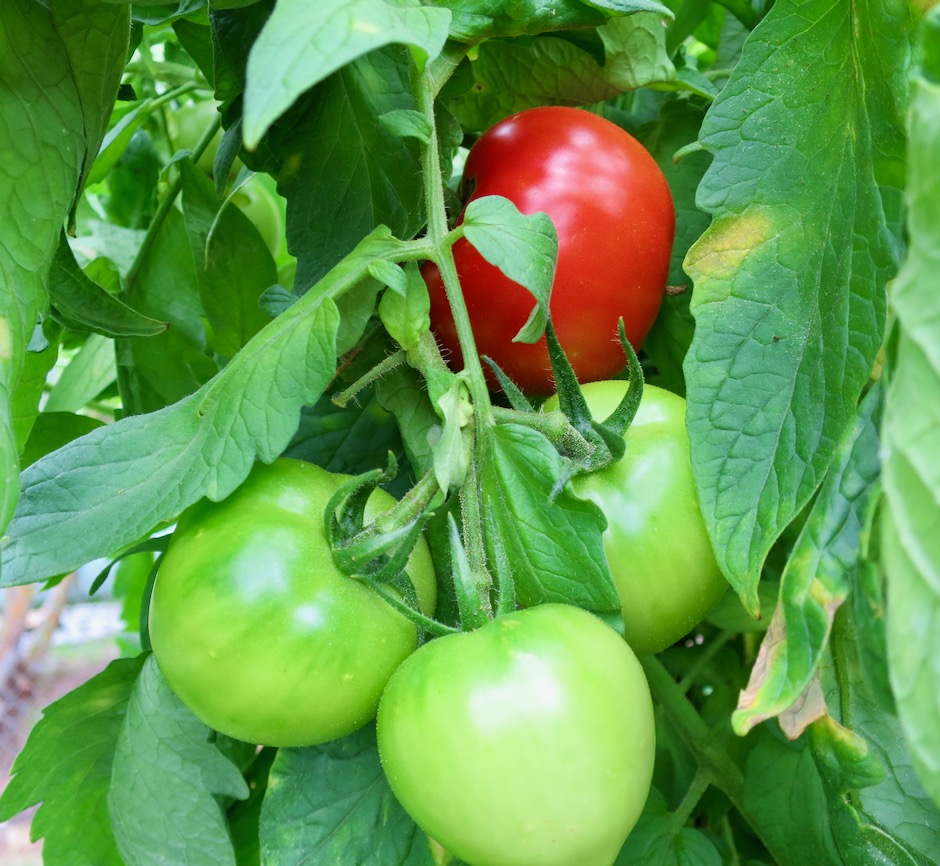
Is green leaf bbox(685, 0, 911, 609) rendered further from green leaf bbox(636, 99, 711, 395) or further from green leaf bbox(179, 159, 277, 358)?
green leaf bbox(179, 159, 277, 358)

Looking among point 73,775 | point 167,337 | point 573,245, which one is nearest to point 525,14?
point 573,245

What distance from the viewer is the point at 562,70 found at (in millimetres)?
500

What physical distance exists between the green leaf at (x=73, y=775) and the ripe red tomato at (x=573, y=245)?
0.28 meters

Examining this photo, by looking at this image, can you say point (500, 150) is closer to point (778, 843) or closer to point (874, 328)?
point (874, 328)

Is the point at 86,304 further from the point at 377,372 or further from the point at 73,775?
the point at 73,775

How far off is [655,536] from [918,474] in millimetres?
147

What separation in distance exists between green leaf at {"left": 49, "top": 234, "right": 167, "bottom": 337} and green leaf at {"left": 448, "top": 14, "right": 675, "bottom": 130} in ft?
0.68

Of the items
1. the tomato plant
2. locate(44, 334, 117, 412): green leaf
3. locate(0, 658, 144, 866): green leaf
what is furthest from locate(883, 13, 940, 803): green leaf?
locate(44, 334, 117, 412): green leaf

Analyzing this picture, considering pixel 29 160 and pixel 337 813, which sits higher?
pixel 29 160

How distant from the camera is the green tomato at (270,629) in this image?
327 mm

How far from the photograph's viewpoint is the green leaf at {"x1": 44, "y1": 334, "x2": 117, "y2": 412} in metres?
0.68

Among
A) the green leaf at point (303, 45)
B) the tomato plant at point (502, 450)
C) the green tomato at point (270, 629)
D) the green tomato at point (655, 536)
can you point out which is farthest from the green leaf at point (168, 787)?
the green leaf at point (303, 45)

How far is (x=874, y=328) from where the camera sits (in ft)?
1.10

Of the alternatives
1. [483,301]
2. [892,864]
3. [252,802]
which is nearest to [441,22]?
[483,301]
